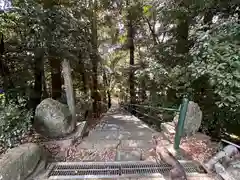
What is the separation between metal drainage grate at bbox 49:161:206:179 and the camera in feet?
6.68

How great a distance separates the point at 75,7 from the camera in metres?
5.01

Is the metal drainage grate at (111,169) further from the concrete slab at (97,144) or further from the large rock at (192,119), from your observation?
the large rock at (192,119)

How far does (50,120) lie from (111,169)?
129 centimetres

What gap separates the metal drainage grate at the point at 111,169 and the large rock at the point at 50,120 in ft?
2.47

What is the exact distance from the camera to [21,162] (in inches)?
73.4

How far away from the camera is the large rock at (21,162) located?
1.69 meters

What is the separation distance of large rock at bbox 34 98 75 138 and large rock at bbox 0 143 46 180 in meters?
0.68

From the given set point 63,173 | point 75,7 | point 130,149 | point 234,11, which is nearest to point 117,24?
point 75,7

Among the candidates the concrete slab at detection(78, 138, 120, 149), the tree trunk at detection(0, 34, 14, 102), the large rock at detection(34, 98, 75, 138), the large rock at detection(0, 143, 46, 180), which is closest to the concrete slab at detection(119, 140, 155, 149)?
the concrete slab at detection(78, 138, 120, 149)

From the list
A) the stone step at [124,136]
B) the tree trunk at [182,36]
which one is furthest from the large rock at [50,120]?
the tree trunk at [182,36]

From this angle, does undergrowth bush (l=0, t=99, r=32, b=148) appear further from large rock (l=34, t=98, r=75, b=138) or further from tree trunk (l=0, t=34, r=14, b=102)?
tree trunk (l=0, t=34, r=14, b=102)

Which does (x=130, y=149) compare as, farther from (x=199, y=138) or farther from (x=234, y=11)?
(x=234, y=11)

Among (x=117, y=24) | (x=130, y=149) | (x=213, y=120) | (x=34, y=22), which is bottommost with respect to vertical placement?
(x=130, y=149)

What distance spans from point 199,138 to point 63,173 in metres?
2.10
